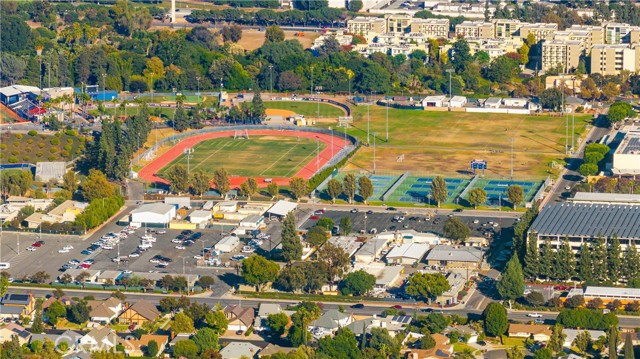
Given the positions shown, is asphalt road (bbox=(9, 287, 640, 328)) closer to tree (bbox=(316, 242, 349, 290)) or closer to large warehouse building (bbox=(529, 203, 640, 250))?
tree (bbox=(316, 242, 349, 290))

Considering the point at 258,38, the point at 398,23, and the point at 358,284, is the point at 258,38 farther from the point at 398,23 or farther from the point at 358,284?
the point at 358,284

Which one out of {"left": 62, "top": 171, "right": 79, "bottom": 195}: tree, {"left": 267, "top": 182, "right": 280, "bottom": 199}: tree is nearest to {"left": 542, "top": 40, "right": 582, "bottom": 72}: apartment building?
{"left": 267, "top": 182, "right": 280, "bottom": 199}: tree

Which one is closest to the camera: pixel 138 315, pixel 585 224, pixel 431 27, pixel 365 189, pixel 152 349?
pixel 152 349

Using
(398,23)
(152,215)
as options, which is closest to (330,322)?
(152,215)

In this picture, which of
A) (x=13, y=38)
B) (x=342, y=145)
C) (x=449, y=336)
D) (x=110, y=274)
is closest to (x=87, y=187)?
(x=110, y=274)

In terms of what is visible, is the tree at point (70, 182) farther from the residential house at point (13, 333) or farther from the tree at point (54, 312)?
the residential house at point (13, 333)

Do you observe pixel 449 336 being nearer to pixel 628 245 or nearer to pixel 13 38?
pixel 628 245
